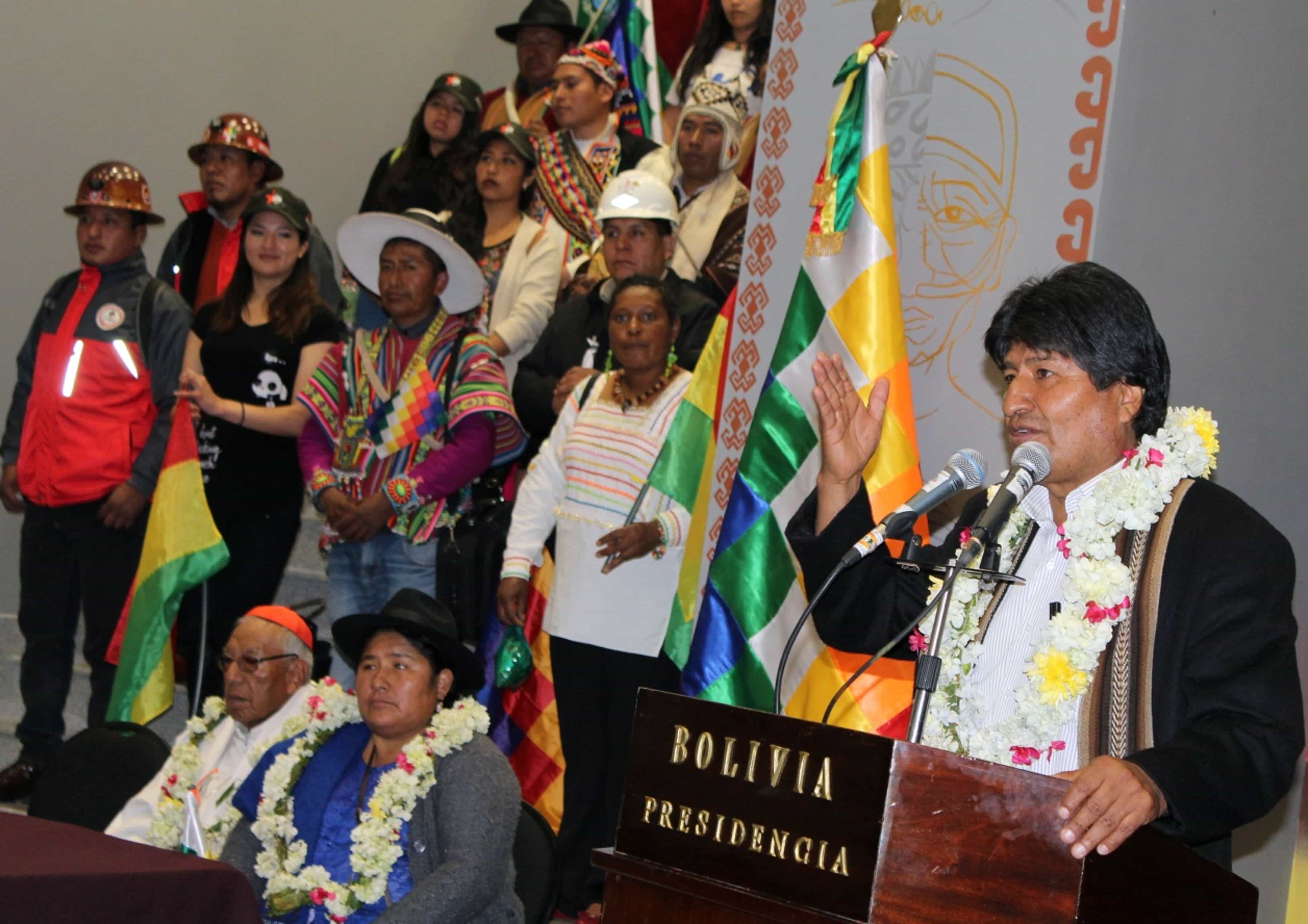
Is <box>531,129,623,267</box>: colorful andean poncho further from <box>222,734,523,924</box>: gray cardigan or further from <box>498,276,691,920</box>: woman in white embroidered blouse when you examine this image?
<box>222,734,523,924</box>: gray cardigan

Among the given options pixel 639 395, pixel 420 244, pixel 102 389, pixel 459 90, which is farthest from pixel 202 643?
pixel 459 90

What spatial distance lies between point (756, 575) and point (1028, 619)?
1436 millimetres

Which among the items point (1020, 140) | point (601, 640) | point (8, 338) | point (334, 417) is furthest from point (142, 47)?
point (1020, 140)

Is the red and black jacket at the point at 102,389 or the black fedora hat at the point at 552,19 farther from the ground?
the black fedora hat at the point at 552,19

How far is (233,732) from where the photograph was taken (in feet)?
13.5

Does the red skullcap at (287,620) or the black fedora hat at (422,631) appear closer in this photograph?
the black fedora hat at (422,631)

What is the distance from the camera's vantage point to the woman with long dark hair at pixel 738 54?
5789 mm

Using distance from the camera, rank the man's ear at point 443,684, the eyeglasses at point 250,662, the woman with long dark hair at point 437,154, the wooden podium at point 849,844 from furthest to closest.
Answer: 1. the woman with long dark hair at point 437,154
2. the eyeglasses at point 250,662
3. the man's ear at point 443,684
4. the wooden podium at point 849,844

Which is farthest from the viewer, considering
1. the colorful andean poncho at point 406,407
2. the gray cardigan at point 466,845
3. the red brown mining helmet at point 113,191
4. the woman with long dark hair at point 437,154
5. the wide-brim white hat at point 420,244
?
the woman with long dark hair at point 437,154

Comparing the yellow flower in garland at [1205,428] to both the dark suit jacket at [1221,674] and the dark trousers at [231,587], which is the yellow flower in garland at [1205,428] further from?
the dark trousers at [231,587]

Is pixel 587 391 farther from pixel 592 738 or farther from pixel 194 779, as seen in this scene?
pixel 194 779

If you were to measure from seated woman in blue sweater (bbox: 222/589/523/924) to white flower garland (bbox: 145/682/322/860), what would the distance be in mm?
80

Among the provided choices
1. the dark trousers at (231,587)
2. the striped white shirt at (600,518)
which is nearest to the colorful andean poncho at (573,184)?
the striped white shirt at (600,518)

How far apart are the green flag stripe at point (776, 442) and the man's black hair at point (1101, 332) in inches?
54.1
